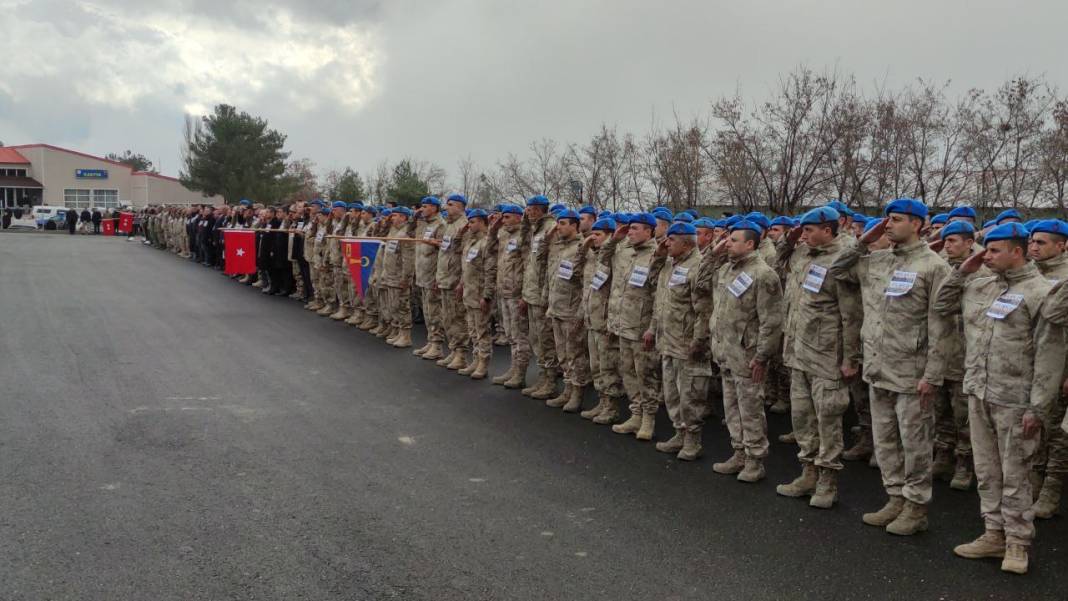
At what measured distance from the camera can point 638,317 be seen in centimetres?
816

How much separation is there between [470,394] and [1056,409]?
19.3 feet

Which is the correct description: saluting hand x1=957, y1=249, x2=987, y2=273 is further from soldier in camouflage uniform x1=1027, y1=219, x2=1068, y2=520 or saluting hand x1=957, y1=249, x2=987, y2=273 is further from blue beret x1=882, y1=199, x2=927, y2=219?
blue beret x1=882, y1=199, x2=927, y2=219

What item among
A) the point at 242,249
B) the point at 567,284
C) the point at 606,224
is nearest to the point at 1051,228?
the point at 606,224

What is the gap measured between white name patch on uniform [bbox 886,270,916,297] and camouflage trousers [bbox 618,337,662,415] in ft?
9.01

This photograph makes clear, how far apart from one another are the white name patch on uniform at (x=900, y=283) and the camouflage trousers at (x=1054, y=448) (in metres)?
1.51

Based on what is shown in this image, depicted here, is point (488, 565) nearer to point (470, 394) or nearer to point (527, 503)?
point (527, 503)

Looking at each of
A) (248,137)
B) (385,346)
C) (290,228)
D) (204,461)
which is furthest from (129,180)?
(204,461)

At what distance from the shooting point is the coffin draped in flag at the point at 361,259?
1406 centimetres

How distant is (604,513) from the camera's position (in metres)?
5.84

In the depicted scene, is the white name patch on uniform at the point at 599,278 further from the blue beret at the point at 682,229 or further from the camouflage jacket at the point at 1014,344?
the camouflage jacket at the point at 1014,344

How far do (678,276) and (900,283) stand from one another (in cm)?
221

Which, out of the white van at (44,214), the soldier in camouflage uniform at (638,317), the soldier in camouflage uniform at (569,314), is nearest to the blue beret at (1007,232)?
the soldier in camouflage uniform at (638,317)

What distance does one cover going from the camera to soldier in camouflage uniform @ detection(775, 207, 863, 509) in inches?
241

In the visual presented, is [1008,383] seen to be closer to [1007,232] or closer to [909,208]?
[1007,232]
